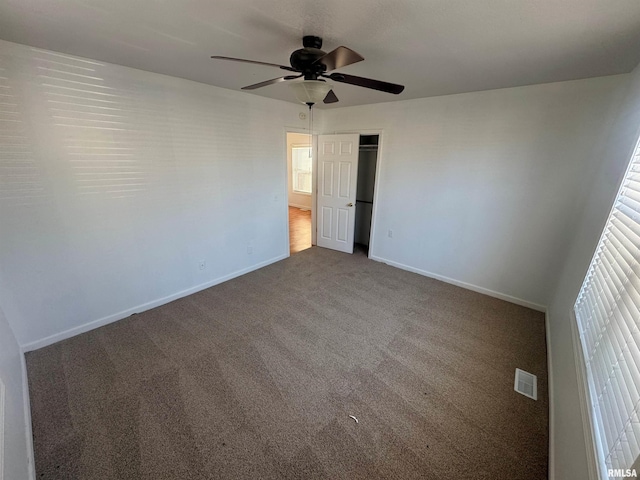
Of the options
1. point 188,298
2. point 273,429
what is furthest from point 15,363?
point 273,429

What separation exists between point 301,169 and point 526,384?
273 inches

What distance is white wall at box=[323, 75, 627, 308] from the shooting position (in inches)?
98.3

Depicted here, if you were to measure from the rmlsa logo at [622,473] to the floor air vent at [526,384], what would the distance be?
1262mm

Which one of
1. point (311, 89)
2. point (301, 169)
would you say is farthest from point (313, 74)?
point (301, 169)

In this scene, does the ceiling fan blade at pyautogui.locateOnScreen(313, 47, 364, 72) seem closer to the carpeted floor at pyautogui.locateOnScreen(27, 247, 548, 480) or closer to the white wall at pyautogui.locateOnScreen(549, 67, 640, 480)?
A: the white wall at pyautogui.locateOnScreen(549, 67, 640, 480)

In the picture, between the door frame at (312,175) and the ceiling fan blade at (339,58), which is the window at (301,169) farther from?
the ceiling fan blade at (339,58)

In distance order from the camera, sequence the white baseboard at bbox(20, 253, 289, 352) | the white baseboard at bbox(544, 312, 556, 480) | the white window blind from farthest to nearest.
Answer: the white baseboard at bbox(20, 253, 289, 352) < the white baseboard at bbox(544, 312, 556, 480) < the white window blind

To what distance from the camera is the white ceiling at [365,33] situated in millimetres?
1329

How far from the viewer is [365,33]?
5.24 feet

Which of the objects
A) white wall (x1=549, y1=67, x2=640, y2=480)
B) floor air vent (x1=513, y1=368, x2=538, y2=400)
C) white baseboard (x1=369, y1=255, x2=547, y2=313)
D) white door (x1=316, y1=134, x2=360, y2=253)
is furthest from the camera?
white door (x1=316, y1=134, x2=360, y2=253)

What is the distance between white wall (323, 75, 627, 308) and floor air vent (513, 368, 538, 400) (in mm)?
1310

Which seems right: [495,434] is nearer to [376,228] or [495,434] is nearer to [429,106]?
[376,228]

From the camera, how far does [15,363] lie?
1809 mm

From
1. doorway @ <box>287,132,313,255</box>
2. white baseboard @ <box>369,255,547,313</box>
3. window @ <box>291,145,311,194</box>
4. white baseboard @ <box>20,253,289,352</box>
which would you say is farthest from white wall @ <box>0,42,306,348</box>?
window @ <box>291,145,311,194</box>
